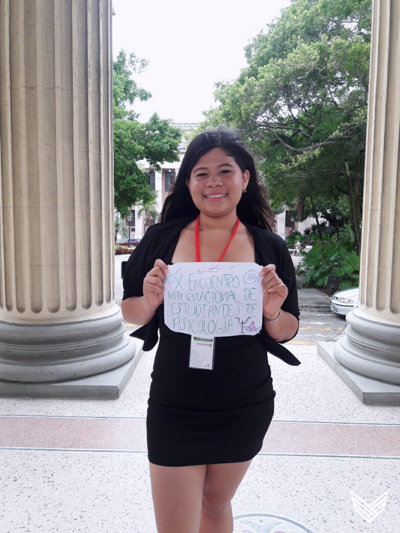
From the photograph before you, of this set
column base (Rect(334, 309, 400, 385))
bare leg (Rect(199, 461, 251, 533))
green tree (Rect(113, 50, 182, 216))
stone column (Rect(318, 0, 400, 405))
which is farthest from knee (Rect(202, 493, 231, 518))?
green tree (Rect(113, 50, 182, 216))

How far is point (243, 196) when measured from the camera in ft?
6.72

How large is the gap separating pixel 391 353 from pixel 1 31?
16.5 feet

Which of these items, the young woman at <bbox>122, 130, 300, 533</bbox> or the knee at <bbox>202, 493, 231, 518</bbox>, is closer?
the young woman at <bbox>122, 130, 300, 533</bbox>

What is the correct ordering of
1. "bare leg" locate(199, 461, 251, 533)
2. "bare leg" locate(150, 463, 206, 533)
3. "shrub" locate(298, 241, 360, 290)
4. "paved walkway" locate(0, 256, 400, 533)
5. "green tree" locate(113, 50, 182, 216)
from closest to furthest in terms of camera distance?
"bare leg" locate(150, 463, 206, 533) → "bare leg" locate(199, 461, 251, 533) → "paved walkway" locate(0, 256, 400, 533) → "shrub" locate(298, 241, 360, 290) → "green tree" locate(113, 50, 182, 216)

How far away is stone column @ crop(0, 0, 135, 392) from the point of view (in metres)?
4.27

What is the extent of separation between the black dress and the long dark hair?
57cm

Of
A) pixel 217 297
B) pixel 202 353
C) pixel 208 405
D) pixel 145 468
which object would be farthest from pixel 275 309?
pixel 145 468

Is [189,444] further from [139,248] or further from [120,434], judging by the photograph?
[120,434]

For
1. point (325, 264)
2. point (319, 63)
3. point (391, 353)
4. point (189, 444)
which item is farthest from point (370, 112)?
point (325, 264)

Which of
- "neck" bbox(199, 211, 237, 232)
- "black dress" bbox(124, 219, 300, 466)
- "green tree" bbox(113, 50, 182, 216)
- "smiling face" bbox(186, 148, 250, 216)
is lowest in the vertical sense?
"black dress" bbox(124, 219, 300, 466)

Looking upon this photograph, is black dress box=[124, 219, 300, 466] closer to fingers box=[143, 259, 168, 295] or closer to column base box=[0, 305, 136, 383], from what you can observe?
fingers box=[143, 259, 168, 295]

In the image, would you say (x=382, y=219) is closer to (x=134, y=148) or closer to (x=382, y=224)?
(x=382, y=224)

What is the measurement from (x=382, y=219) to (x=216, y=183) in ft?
11.4

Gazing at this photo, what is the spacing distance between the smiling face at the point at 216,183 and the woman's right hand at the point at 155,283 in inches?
11.7
